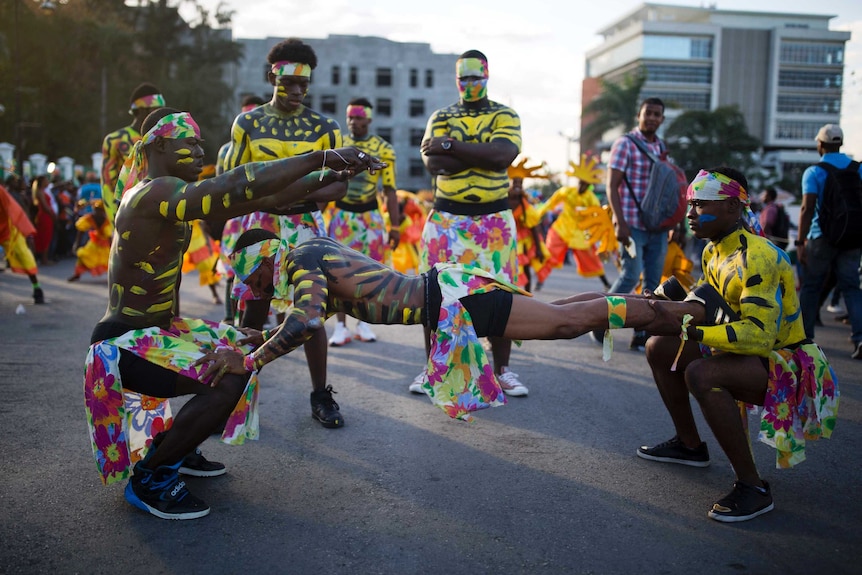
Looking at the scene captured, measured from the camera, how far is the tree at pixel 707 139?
1725 inches

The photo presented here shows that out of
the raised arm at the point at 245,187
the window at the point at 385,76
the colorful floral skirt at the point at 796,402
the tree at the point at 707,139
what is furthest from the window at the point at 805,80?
the raised arm at the point at 245,187

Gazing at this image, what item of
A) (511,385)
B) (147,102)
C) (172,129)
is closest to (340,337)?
(511,385)

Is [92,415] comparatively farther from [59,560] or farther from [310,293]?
[310,293]

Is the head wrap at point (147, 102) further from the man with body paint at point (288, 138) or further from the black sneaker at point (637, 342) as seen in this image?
the black sneaker at point (637, 342)

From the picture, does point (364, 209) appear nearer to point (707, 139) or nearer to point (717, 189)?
point (717, 189)

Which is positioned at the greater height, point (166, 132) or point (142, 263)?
point (166, 132)

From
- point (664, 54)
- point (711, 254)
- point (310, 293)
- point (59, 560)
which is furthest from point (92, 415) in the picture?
point (664, 54)

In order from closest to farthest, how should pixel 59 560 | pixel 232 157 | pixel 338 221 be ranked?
pixel 59 560 → pixel 232 157 → pixel 338 221

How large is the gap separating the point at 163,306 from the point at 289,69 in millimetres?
2188

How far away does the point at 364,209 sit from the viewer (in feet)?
25.0

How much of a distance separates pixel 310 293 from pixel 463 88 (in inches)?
113

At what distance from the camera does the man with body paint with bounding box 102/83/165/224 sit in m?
6.79

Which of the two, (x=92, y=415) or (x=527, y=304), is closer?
(x=92, y=415)

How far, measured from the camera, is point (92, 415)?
11.5 ft
